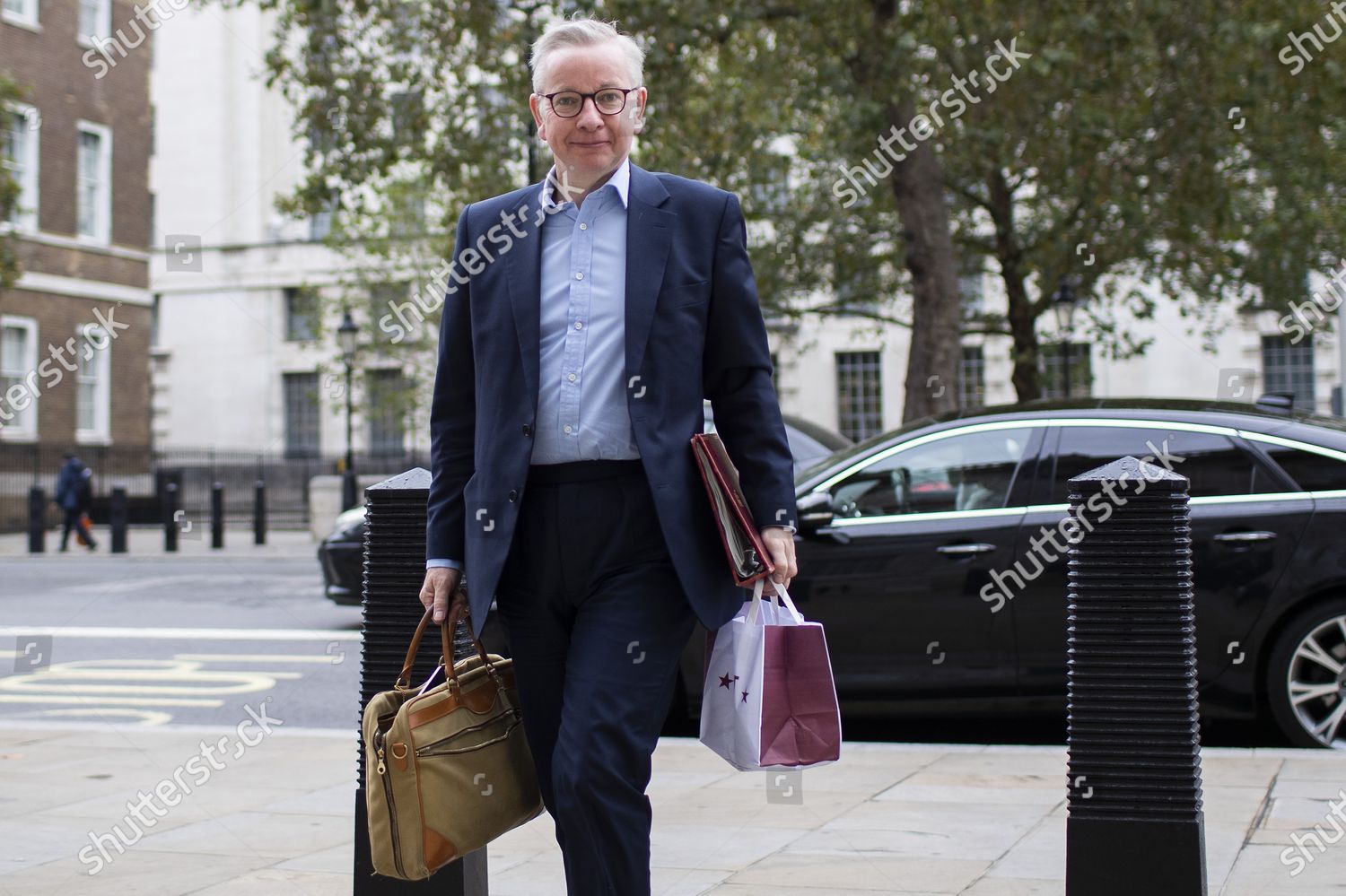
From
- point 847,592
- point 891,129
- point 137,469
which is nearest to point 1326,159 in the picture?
point 891,129

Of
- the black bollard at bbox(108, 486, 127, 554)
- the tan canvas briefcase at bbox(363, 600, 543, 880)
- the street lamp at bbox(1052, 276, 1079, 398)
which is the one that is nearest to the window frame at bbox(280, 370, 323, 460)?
the black bollard at bbox(108, 486, 127, 554)

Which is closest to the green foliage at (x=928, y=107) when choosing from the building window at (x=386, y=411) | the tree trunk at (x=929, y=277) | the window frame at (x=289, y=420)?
the tree trunk at (x=929, y=277)

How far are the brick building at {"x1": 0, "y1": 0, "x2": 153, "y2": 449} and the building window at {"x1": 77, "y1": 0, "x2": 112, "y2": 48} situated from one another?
0.10 feet

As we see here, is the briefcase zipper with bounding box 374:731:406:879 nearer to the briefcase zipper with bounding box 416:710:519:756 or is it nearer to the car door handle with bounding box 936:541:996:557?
the briefcase zipper with bounding box 416:710:519:756

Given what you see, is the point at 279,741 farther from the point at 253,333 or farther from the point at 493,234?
the point at 253,333

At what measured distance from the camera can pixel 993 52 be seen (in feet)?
62.5

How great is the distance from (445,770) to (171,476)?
105 ft

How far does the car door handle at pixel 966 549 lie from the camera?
267 inches

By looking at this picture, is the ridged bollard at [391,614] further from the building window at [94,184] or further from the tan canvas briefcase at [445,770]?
the building window at [94,184]

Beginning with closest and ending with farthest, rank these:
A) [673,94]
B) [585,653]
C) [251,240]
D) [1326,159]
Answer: [585,653], [673,94], [1326,159], [251,240]

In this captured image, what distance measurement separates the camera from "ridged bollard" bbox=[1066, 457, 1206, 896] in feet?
12.0

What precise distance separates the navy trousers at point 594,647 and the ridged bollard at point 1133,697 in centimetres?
119

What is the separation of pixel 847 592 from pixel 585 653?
4.08 meters

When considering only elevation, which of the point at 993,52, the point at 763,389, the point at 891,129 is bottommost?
the point at 763,389
